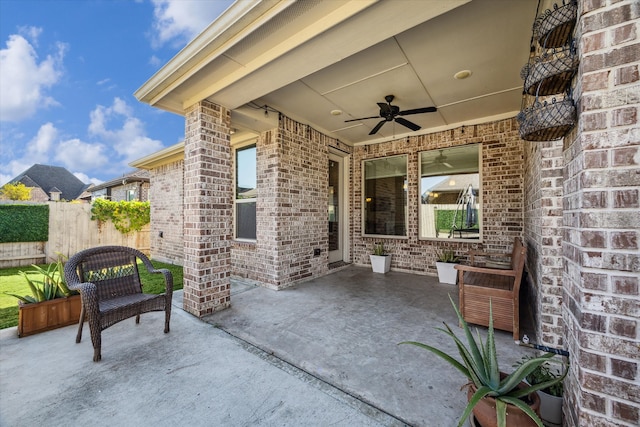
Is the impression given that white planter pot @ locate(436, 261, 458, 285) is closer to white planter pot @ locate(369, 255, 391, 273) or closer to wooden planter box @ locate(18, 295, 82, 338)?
white planter pot @ locate(369, 255, 391, 273)

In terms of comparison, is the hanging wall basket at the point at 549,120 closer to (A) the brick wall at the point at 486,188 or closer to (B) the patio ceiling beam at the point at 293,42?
(B) the patio ceiling beam at the point at 293,42

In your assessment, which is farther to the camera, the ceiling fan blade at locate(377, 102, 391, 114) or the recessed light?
the ceiling fan blade at locate(377, 102, 391, 114)

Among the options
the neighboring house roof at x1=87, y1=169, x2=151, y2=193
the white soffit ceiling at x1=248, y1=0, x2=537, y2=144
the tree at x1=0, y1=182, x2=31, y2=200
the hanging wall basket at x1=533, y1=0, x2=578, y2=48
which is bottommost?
the hanging wall basket at x1=533, y1=0, x2=578, y2=48

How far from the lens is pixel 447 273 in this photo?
4.75m

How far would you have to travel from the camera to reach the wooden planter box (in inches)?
106

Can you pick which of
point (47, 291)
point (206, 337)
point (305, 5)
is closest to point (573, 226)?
point (305, 5)

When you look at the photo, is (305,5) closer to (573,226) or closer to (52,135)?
(573,226)

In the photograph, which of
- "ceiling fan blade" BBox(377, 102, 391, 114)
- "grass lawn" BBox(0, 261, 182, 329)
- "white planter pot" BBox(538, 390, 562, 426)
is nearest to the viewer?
"white planter pot" BBox(538, 390, 562, 426)

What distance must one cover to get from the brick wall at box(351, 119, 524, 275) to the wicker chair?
4603 millimetres

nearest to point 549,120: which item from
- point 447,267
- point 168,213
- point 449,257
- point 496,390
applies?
point 496,390

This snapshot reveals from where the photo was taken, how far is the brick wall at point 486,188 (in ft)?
14.8

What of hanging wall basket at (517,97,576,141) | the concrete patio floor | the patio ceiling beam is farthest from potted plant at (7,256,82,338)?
hanging wall basket at (517,97,576,141)

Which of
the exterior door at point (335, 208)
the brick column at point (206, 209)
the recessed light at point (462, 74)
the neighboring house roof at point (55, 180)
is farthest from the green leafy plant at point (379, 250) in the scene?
the neighboring house roof at point (55, 180)

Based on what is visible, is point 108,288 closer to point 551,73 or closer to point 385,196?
point 551,73
